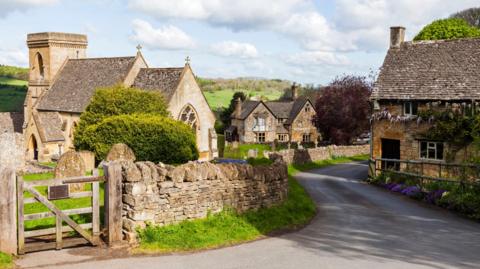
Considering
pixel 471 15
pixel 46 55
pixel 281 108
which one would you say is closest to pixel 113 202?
pixel 46 55

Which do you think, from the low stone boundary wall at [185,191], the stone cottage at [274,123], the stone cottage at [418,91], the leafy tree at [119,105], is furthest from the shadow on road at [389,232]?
the stone cottage at [274,123]

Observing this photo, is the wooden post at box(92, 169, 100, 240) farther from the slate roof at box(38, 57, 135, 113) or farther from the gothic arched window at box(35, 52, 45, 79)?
the gothic arched window at box(35, 52, 45, 79)

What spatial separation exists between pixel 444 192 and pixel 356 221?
6.80 m

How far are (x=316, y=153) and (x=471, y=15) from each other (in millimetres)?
35504

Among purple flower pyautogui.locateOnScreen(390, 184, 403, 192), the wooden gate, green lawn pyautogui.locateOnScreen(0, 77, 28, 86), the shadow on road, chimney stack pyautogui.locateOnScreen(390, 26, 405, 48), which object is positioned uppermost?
green lawn pyautogui.locateOnScreen(0, 77, 28, 86)

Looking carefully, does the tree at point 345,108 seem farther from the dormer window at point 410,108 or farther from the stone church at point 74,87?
the dormer window at point 410,108

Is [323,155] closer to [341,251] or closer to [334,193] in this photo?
[334,193]

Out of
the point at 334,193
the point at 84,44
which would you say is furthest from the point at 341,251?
the point at 84,44

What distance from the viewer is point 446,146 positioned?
105 ft

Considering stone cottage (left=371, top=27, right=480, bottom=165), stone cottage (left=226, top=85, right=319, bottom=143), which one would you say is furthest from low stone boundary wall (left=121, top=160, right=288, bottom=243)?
stone cottage (left=226, top=85, right=319, bottom=143)

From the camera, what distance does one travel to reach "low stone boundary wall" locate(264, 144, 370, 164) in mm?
43797

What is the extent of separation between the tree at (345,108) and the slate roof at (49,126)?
29112 millimetres

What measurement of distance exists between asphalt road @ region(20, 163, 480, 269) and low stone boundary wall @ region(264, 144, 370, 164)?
18388 millimetres

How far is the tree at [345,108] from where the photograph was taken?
198 ft
